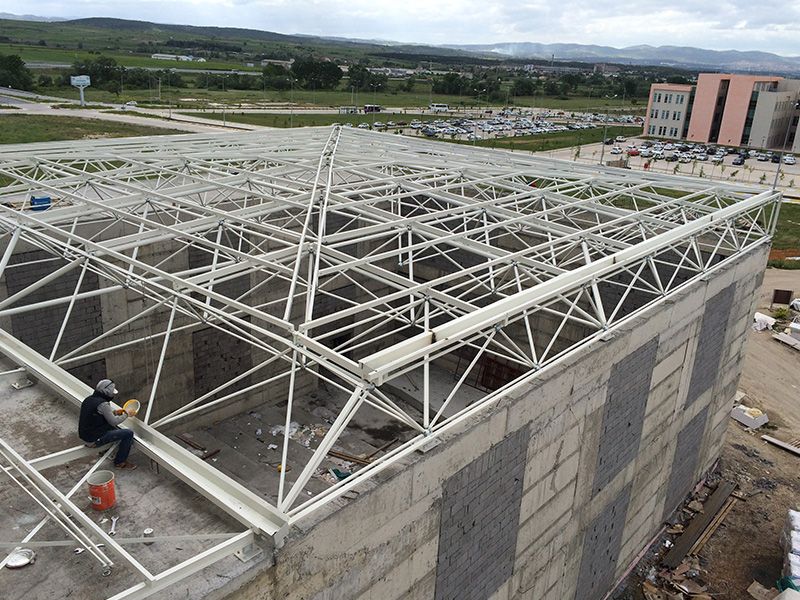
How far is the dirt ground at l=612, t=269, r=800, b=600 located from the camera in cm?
1612

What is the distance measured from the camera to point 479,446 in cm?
955

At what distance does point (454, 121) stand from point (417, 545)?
87198 mm

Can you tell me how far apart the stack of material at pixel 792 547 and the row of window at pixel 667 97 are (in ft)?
285

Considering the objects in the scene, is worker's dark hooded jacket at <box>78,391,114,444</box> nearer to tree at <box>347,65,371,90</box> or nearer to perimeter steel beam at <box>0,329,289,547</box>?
perimeter steel beam at <box>0,329,289,547</box>

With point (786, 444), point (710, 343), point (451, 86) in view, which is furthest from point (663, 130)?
point (710, 343)

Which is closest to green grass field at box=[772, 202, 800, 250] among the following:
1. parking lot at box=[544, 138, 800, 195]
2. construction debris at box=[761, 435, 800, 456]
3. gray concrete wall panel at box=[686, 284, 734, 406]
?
parking lot at box=[544, 138, 800, 195]

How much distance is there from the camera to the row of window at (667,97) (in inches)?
3610

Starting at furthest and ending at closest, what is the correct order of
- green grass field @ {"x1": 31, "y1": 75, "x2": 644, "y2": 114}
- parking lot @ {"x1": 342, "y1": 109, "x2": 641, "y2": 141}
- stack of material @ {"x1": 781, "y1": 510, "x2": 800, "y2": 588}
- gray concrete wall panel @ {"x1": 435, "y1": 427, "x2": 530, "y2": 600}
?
green grass field @ {"x1": 31, "y1": 75, "x2": 644, "y2": 114}, parking lot @ {"x1": 342, "y1": 109, "x2": 641, "y2": 141}, stack of material @ {"x1": 781, "y1": 510, "x2": 800, "y2": 588}, gray concrete wall panel @ {"x1": 435, "y1": 427, "x2": 530, "y2": 600}

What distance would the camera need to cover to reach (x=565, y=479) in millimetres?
12242

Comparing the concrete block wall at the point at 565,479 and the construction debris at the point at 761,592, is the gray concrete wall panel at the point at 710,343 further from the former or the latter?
the construction debris at the point at 761,592

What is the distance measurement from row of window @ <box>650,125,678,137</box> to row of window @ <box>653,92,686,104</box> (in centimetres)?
357

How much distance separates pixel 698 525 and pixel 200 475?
14858 mm

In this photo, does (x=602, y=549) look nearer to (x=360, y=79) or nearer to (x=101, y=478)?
(x=101, y=478)

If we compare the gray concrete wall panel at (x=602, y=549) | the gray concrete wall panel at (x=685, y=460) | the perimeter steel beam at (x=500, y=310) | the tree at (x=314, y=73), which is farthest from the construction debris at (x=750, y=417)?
the tree at (x=314, y=73)
